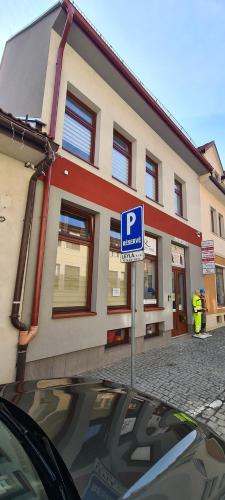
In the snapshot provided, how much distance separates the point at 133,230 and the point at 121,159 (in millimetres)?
4418

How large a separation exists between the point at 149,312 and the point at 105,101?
5624 mm

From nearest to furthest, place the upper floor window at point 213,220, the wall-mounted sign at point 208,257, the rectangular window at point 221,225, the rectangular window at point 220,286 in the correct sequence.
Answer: the wall-mounted sign at point 208,257 → the rectangular window at point 220,286 → the upper floor window at point 213,220 → the rectangular window at point 221,225

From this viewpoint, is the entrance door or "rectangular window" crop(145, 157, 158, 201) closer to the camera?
"rectangular window" crop(145, 157, 158, 201)

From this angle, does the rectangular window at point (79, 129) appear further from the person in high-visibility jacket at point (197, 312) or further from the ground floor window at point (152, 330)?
the person in high-visibility jacket at point (197, 312)

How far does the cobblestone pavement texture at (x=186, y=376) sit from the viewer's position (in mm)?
3691

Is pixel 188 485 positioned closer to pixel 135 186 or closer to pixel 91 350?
pixel 91 350

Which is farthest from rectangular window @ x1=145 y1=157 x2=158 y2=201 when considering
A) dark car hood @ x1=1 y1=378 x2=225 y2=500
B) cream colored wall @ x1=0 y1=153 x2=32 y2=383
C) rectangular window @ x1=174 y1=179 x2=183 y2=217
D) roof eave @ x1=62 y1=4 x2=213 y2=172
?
dark car hood @ x1=1 y1=378 x2=225 y2=500

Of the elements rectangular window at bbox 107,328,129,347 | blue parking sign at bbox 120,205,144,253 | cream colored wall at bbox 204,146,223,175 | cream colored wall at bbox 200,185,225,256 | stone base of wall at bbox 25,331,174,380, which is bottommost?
stone base of wall at bbox 25,331,174,380

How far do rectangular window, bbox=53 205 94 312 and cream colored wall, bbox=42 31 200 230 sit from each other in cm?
124

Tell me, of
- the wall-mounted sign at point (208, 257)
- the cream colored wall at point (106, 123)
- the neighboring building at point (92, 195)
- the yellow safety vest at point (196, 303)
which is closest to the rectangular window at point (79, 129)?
the neighboring building at point (92, 195)

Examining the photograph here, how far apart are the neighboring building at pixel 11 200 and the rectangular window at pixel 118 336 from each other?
2511 millimetres

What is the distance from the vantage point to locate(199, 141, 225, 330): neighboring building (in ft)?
35.9

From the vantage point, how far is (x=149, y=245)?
25.7 feet

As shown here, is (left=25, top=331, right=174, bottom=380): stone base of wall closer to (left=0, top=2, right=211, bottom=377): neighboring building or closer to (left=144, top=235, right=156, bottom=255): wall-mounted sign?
(left=0, top=2, right=211, bottom=377): neighboring building
